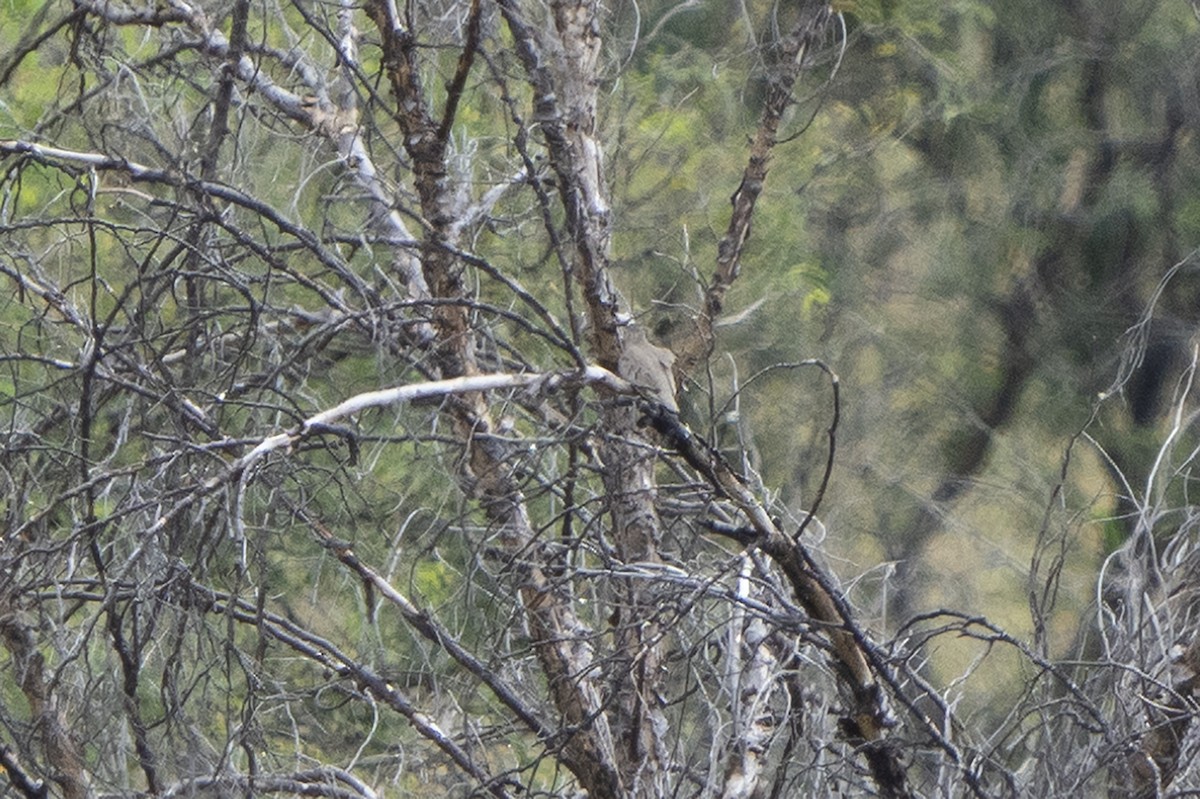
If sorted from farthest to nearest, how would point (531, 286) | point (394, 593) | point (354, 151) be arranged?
point (531, 286)
point (354, 151)
point (394, 593)

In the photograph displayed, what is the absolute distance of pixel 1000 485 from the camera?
39.3 ft

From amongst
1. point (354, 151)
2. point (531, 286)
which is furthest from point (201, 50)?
point (531, 286)

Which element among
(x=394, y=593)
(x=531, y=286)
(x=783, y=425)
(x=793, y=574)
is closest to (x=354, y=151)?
(x=394, y=593)

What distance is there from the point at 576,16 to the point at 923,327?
727 centimetres

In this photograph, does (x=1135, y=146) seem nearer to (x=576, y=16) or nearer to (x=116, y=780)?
(x=576, y=16)

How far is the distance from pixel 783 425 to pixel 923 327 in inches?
55.5

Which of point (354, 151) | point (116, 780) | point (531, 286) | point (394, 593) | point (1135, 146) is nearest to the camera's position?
point (116, 780)

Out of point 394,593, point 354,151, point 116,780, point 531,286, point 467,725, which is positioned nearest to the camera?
point 116,780

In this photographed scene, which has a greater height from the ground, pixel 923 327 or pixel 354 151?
pixel 354 151

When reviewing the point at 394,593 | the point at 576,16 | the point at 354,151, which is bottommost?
the point at 394,593

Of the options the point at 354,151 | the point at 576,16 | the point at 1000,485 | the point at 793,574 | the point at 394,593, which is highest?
the point at 576,16

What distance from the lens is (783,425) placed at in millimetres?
11844

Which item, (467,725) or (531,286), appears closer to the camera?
(467,725)

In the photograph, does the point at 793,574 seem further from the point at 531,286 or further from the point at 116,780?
the point at 531,286
